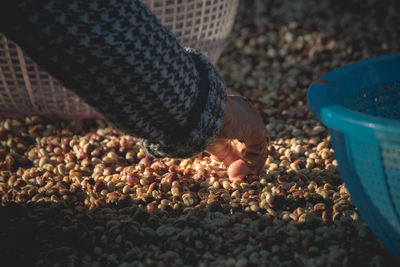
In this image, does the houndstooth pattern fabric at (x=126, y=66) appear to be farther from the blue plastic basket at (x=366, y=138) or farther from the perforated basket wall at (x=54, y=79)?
the perforated basket wall at (x=54, y=79)

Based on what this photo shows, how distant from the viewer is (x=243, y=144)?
128cm

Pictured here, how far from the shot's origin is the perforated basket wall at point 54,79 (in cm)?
147

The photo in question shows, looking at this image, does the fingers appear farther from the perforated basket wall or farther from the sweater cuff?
the perforated basket wall

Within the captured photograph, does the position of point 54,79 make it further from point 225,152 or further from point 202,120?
point 202,120

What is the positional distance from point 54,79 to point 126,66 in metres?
0.78

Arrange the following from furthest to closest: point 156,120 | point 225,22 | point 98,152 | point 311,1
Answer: point 311,1 < point 225,22 < point 98,152 < point 156,120

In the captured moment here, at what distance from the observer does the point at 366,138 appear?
28.9 inches

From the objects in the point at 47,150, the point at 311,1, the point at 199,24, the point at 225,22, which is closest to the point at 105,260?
the point at 47,150

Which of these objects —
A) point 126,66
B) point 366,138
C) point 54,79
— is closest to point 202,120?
point 126,66

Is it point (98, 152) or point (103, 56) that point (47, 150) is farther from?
point (103, 56)

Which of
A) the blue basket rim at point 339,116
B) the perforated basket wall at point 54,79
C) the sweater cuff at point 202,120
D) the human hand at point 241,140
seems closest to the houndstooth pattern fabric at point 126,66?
the sweater cuff at point 202,120

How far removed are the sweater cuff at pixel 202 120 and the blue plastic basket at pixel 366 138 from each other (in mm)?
199

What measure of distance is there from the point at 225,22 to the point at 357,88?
0.78 metres

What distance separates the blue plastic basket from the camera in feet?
2.38
